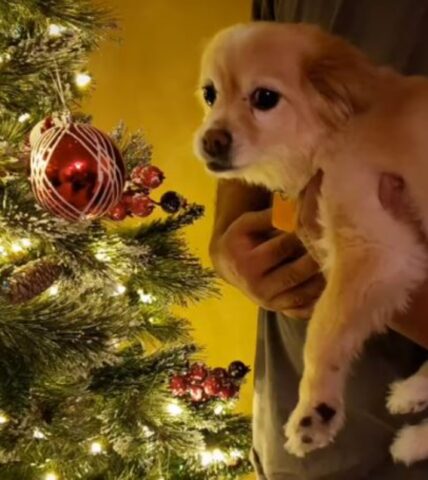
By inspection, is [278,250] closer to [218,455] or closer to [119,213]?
[119,213]

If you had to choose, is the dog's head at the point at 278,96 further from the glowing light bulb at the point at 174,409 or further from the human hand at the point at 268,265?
the glowing light bulb at the point at 174,409

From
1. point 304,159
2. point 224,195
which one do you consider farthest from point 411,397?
point 224,195

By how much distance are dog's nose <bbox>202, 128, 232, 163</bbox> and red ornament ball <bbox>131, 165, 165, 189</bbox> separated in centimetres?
34

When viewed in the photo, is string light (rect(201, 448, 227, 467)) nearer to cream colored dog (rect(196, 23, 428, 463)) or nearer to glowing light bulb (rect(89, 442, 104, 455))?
glowing light bulb (rect(89, 442, 104, 455))

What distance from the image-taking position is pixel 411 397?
0.85m

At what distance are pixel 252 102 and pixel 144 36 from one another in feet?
3.63

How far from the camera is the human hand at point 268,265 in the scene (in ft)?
3.01

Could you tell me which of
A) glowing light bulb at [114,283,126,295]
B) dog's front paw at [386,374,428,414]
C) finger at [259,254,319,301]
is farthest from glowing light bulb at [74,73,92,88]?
dog's front paw at [386,374,428,414]

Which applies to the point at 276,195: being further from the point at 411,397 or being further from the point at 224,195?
the point at 411,397

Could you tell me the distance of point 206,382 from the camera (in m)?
1.29

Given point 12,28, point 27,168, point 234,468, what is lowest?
point 234,468

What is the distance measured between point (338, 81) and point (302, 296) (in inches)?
9.4

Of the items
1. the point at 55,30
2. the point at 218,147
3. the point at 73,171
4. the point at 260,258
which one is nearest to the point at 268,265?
the point at 260,258

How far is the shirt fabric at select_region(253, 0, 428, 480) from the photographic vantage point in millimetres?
870
